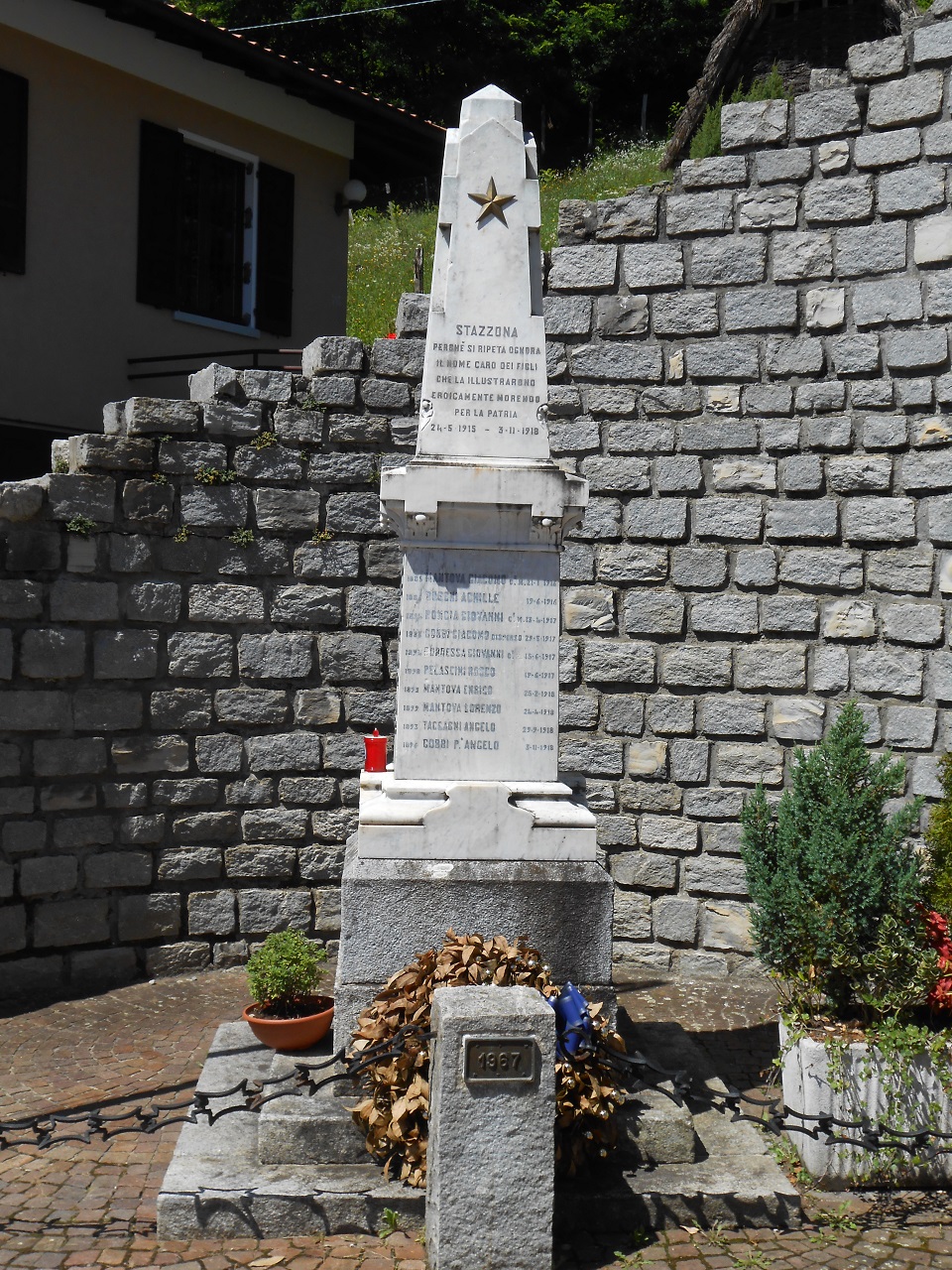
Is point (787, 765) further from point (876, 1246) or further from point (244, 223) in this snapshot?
point (244, 223)

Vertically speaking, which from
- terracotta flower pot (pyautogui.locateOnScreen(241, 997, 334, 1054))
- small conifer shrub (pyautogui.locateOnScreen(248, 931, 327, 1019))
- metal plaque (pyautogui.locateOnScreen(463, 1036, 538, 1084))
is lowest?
terracotta flower pot (pyautogui.locateOnScreen(241, 997, 334, 1054))

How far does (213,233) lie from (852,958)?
9638 millimetres

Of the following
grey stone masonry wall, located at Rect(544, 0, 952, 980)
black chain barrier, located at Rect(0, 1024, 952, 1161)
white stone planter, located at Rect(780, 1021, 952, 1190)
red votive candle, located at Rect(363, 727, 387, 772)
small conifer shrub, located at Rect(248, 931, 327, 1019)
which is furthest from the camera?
grey stone masonry wall, located at Rect(544, 0, 952, 980)

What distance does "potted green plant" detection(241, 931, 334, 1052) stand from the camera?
512 cm

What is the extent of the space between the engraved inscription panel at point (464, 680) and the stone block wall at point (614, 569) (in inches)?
111

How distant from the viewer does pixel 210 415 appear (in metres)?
7.67

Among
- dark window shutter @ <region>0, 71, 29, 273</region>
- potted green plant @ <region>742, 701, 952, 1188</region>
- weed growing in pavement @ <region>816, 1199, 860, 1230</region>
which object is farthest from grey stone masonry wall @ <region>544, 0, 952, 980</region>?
dark window shutter @ <region>0, 71, 29, 273</region>

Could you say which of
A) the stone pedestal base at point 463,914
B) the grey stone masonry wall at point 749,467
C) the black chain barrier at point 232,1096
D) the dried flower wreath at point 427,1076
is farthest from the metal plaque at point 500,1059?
the grey stone masonry wall at point 749,467

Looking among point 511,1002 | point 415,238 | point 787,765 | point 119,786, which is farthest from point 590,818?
point 415,238

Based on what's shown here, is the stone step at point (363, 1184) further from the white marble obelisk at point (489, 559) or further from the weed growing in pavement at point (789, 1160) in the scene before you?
the white marble obelisk at point (489, 559)

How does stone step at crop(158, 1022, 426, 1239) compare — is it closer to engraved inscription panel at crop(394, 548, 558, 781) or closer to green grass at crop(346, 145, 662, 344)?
engraved inscription panel at crop(394, 548, 558, 781)

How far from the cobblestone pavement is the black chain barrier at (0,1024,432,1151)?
0.13m

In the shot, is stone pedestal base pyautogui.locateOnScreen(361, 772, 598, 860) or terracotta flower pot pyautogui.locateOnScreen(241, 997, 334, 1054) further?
terracotta flower pot pyautogui.locateOnScreen(241, 997, 334, 1054)

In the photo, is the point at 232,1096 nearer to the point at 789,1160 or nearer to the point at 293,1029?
the point at 293,1029
